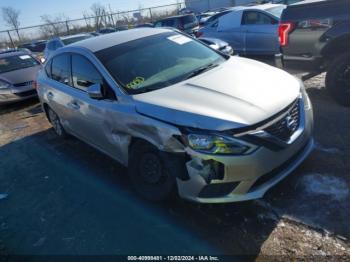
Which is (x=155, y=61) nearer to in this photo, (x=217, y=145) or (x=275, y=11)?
(x=217, y=145)

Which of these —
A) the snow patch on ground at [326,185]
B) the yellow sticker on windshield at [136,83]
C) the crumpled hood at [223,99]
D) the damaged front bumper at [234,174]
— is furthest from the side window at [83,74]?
the snow patch on ground at [326,185]

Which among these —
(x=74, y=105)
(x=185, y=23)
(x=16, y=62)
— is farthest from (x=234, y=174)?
(x=185, y=23)

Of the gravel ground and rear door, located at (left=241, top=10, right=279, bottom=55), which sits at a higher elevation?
rear door, located at (left=241, top=10, right=279, bottom=55)

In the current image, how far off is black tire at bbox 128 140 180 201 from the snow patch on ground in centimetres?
137

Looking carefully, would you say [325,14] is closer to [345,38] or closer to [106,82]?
[345,38]

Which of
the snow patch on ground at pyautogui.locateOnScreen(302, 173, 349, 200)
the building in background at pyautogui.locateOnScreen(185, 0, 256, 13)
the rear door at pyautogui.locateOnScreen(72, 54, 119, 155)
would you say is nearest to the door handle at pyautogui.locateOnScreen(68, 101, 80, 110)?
the rear door at pyautogui.locateOnScreen(72, 54, 119, 155)

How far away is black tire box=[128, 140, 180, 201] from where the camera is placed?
10.9ft

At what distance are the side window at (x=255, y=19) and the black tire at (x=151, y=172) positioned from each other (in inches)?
257

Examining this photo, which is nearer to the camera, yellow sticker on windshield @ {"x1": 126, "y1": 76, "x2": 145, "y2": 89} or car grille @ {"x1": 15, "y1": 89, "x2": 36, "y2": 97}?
yellow sticker on windshield @ {"x1": 126, "y1": 76, "x2": 145, "y2": 89}

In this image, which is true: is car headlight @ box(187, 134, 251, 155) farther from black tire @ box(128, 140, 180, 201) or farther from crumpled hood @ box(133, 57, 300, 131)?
black tire @ box(128, 140, 180, 201)

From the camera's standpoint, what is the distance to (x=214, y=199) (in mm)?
3000

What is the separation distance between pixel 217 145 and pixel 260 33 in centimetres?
678

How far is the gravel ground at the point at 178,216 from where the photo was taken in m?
2.89

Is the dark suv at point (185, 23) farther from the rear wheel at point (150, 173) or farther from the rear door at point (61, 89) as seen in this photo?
the rear wheel at point (150, 173)
